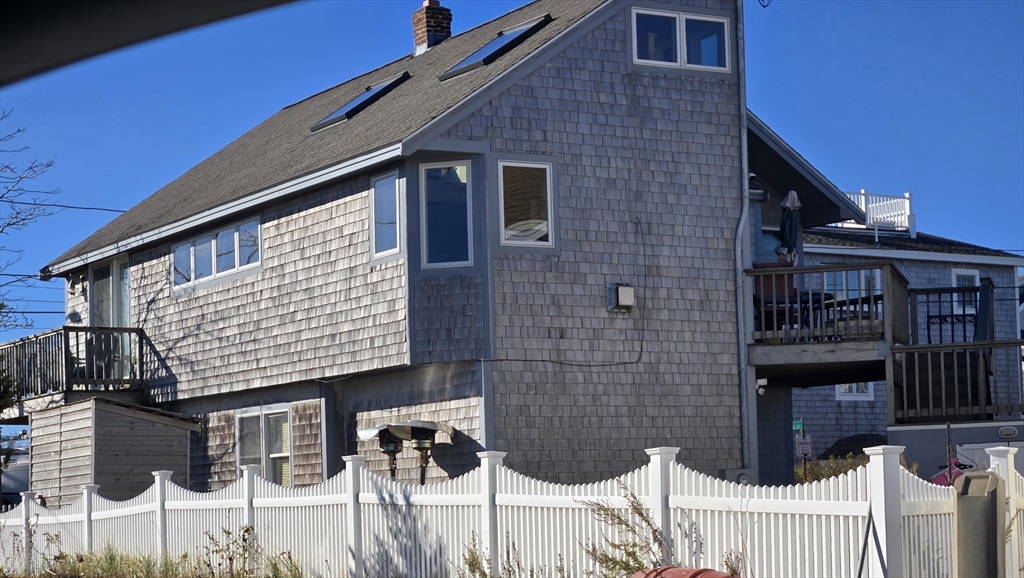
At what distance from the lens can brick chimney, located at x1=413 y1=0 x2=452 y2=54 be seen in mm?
22734

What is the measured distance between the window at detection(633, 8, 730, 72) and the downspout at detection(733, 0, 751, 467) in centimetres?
20

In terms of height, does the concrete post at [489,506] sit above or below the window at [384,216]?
below

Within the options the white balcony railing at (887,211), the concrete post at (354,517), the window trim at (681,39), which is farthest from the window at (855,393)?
the concrete post at (354,517)

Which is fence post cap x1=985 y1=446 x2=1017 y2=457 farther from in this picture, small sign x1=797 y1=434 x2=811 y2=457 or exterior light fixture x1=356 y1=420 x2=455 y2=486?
small sign x1=797 y1=434 x2=811 y2=457

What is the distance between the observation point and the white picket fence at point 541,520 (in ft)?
26.2

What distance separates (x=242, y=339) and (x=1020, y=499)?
40.9 ft

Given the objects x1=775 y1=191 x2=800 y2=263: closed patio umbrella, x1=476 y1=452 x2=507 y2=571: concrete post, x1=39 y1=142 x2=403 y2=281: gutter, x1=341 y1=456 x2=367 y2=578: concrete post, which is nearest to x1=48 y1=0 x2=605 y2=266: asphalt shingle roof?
x1=39 y1=142 x2=403 y2=281: gutter

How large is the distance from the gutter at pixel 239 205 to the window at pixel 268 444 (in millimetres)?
3079

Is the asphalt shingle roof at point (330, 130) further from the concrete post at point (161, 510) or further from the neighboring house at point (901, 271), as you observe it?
the neighboring house at point (901, 271)

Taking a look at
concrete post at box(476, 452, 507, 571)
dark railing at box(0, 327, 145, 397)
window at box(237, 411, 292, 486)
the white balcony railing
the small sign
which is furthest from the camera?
the white balcony railing

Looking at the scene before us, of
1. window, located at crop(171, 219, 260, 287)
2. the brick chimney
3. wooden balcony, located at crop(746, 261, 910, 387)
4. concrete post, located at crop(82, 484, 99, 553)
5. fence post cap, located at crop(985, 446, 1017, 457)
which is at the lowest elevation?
concrete post, located at crop(82, 484, 99, 553)

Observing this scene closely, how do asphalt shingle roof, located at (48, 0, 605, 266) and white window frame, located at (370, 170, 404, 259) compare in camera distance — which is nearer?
white window frame, located at (370, 170, 404, 259)

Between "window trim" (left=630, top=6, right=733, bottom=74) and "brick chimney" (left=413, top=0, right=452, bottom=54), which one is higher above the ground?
"brick chimney" (left=413, top=0, right=452, bottom=54)

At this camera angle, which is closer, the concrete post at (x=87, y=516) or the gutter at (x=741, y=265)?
the concrete post at (x=87, y=516)
